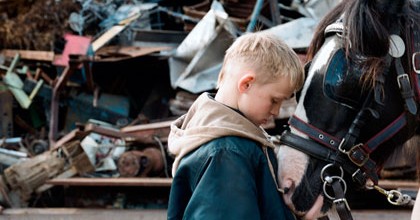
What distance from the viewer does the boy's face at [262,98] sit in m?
1.28

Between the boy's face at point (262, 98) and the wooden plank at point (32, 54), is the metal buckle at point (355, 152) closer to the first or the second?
the boy's face at point (262, 98)

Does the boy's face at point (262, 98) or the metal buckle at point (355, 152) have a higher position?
the boy's face at point (262, 98)

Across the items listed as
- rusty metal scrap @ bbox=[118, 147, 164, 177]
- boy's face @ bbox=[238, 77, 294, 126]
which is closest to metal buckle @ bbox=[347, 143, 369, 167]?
boy's face @ bbox=[238, 77, 294, 126]

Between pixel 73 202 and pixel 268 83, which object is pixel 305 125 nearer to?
pixel 268 83

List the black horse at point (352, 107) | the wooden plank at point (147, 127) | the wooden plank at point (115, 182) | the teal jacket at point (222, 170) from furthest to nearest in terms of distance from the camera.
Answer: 1. the wooden plank at point (147, 127)
2. the wooden plank at point (115, 182)
3. the black horse at point (352, 107)
4. the teal jacket at point (222, 170)

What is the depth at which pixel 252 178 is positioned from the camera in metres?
1.23

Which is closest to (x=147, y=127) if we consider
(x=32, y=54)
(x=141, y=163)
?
(x=141, y=163)

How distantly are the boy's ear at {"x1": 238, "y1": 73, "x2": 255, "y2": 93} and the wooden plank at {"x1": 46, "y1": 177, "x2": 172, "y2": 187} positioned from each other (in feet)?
9.20

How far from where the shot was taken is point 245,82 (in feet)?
4.17

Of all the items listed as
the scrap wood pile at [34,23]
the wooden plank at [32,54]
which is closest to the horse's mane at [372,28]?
the wooden plank at [32,54]

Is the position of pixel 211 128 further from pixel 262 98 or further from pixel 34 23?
pixel 34 23

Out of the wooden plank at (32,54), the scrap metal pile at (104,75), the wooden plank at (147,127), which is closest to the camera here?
the scrap metal pile at (104,75)

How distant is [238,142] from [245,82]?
0.13 metres

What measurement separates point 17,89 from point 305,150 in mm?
4794
